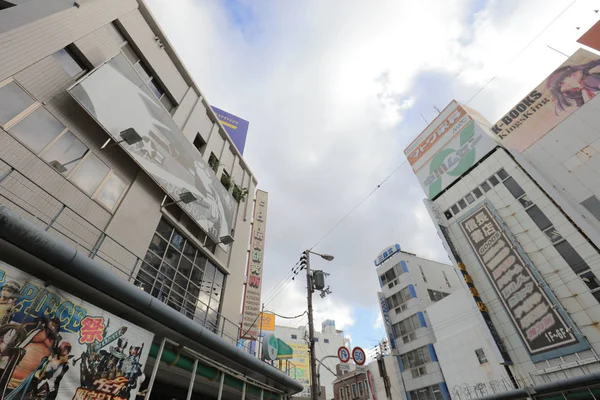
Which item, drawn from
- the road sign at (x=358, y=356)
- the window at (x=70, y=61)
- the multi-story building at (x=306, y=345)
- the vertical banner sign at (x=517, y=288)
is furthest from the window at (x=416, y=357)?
the window at (x=70, y=61)

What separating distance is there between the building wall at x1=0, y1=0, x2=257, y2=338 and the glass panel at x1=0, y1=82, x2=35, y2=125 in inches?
8.4

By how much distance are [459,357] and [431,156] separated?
26127 mm

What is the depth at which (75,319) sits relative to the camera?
6.54 m

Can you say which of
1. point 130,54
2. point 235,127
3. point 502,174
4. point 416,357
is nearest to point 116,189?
point 130,54

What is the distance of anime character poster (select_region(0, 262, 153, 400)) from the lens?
214 inches

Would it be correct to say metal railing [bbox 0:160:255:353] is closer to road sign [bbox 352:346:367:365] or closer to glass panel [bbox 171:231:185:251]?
glass panel [bbox 171:231:185:251]

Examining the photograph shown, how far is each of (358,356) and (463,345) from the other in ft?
57.9

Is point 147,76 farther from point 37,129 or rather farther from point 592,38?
point 592,38

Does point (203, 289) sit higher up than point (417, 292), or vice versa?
point (417, 292)

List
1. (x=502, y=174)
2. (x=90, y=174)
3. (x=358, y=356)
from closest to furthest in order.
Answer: (x=90, y=174) < (x=358, y=356) < (x=502, y=174)

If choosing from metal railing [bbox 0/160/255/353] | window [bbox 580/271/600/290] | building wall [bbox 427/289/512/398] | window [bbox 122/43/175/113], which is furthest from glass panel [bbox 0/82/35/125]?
window [bbox 580/271/600/290]

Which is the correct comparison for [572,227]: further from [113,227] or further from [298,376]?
[298,376]

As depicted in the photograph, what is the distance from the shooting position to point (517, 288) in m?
25.5

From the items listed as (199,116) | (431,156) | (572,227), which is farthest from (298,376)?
(199,116)
